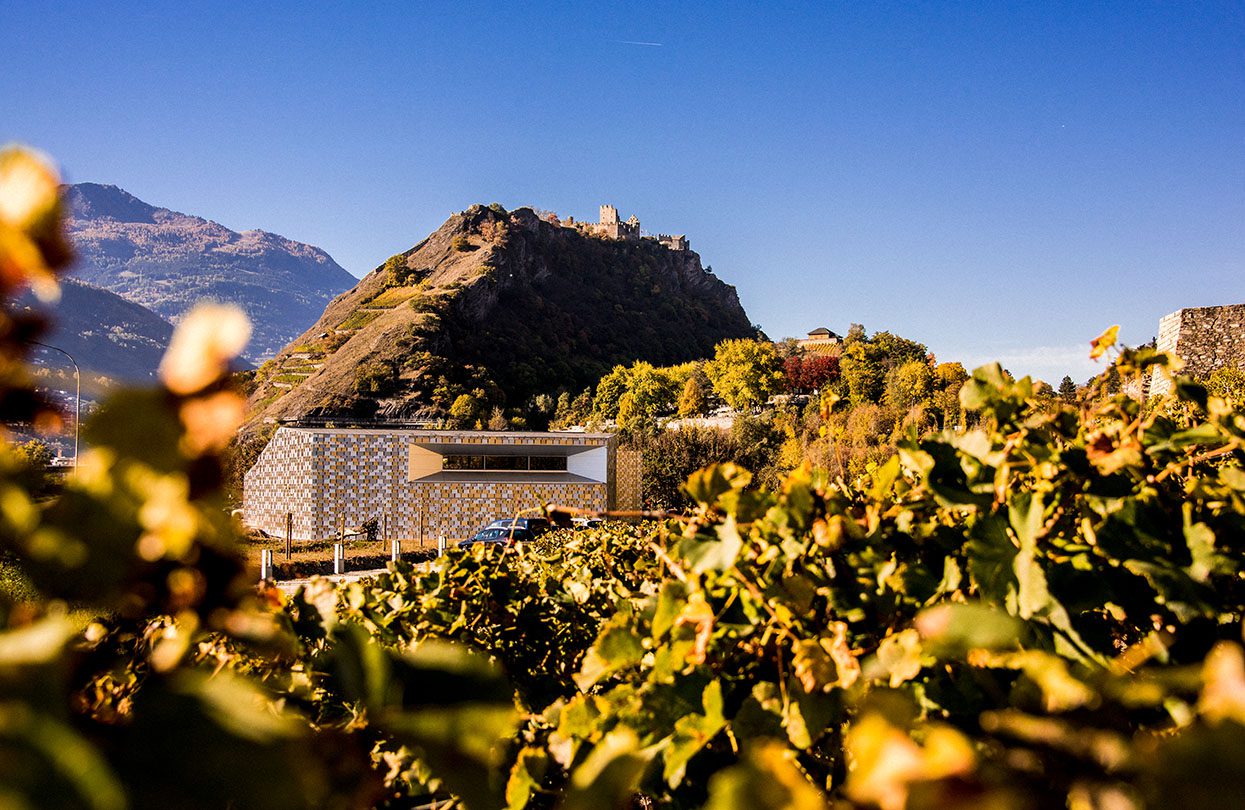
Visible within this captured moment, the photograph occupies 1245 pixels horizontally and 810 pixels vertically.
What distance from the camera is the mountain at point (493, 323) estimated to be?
38625 mm

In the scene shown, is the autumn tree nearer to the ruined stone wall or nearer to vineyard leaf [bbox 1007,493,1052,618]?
the ruined stone wall

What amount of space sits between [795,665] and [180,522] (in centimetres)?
54

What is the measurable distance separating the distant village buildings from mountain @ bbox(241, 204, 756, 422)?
292cm

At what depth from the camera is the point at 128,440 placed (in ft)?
1.01

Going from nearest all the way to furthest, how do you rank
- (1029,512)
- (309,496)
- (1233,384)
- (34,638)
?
(34,638) → (1029,512) → (1233,384) → (309,496)

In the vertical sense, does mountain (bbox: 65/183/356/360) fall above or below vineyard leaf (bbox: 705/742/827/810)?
above

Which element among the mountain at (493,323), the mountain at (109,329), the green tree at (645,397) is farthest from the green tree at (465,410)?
the mountain at (109,329)

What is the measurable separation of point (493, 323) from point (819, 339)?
3444 centimetres

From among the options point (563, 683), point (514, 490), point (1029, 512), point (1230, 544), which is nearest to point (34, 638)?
point (1029, 512)

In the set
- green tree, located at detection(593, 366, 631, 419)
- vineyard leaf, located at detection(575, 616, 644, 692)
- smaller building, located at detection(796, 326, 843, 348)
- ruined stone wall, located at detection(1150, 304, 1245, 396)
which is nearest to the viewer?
vineyard leaf, located at detection(575, 616, 644, 692)

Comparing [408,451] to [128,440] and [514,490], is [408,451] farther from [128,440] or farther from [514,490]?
[128,440]

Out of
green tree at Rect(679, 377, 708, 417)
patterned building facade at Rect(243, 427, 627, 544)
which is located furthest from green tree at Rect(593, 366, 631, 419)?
patterned building facade at Rect(243, 427, 627, 544)

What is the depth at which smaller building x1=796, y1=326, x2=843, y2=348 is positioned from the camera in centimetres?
6719

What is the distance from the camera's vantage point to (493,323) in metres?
50.8
